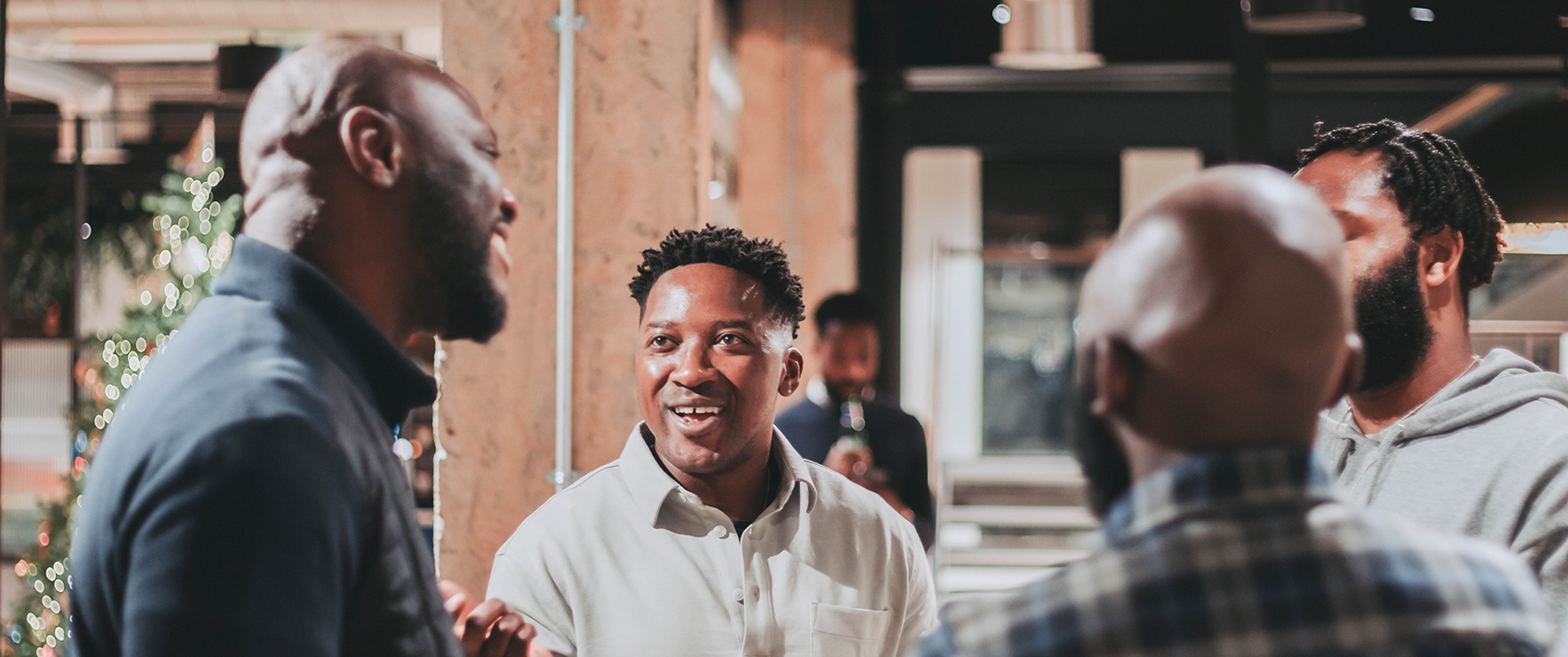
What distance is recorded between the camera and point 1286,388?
833mm

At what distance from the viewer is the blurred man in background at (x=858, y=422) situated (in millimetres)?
3809

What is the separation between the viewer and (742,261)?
1.83 meters

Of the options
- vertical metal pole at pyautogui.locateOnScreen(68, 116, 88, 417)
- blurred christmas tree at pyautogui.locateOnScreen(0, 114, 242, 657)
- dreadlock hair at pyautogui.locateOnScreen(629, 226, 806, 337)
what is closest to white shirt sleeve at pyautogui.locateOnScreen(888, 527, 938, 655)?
dreadlock hair at pyautogui.locateOnScreen(629, 226, 806, 337)

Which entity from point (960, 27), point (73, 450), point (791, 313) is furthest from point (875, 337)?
point (960, 27)

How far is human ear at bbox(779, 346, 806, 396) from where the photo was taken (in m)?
1.87

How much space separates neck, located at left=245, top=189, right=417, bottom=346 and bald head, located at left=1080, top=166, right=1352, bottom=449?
1.97ft

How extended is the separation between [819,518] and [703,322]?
337 millimetres

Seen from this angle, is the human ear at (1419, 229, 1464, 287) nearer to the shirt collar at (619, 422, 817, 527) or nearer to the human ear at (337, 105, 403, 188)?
the shirt collar at (619, 422, 817, 527)

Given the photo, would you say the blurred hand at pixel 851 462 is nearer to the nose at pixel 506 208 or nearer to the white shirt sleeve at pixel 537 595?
the white shirt sleeve at pixel 537 595

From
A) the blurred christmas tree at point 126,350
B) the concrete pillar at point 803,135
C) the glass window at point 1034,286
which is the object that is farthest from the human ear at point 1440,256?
the glass window at point 1034,286

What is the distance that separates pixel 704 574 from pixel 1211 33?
706 cm

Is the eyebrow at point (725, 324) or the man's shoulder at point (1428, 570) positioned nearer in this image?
the man's shoulder at point (1428, 570)

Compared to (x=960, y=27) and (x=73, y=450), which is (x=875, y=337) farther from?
(x=960, y=27)

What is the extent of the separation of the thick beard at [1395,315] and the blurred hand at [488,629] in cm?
111
